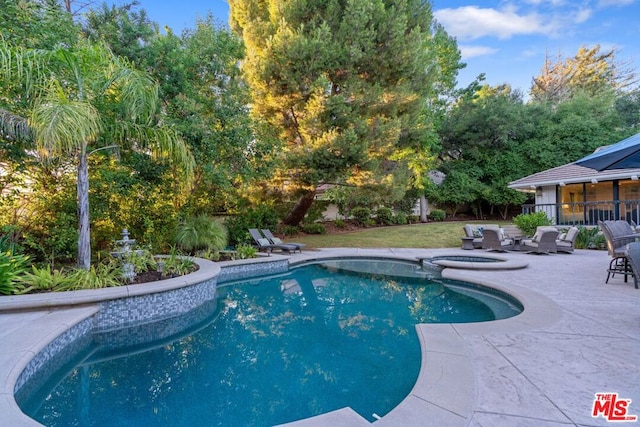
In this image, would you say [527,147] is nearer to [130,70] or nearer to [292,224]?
[292,224]

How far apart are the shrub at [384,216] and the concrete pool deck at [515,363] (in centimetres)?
1634

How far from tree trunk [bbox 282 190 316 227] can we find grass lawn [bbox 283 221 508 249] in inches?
45.5

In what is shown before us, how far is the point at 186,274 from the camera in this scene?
7039 millimetres

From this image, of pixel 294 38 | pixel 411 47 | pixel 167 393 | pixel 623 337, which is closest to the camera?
pixel 167 393

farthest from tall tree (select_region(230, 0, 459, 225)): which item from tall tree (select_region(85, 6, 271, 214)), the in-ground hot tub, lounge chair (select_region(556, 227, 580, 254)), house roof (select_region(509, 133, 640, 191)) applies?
house roof (select_region(509, 133, 640, 191))

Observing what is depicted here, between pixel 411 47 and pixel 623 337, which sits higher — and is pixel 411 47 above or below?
above

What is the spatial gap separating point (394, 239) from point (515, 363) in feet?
41.9

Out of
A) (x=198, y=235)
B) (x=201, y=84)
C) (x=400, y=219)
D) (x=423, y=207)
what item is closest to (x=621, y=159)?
(x=198, y=235)

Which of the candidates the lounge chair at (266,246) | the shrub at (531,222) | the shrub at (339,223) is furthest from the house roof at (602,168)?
the shrub at (339,223)

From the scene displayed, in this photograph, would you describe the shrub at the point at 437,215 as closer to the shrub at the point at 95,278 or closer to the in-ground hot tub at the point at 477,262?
the in-ground hot tub at the point at 477,262

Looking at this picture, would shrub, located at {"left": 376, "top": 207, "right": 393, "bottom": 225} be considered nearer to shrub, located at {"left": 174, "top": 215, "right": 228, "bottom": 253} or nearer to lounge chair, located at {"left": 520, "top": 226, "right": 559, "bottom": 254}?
lounge chair, located at {"left": 520, "top": 226, "right": 559, "bottom": 254}

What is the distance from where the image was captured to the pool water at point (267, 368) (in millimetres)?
3318

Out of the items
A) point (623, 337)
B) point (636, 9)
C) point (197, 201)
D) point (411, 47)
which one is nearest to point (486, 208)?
point (636, 9)

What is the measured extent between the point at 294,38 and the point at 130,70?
307 inches
